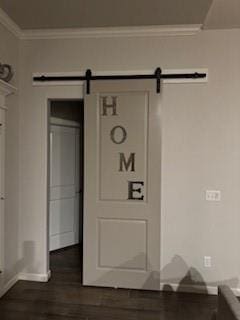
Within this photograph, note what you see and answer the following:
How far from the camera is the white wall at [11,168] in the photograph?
3.31m

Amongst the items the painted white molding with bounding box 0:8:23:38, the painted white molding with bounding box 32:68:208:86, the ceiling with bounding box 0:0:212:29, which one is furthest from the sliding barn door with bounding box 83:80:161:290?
the painted white molding with bounding box 0:8:23:38

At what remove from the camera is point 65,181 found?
494cm

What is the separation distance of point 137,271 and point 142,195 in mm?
884

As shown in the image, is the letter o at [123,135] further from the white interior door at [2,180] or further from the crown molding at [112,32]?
the white interior door at [2,180]

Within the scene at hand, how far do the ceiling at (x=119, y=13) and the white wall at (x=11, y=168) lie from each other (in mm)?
315

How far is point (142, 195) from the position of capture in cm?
338

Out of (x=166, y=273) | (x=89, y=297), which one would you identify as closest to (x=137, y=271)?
(x=166, y=273)

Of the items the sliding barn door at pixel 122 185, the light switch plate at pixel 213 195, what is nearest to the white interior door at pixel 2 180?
the sliding barn door at pixel 122 185

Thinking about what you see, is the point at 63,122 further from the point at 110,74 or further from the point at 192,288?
the point at 192,288

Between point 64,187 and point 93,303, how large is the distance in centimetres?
220

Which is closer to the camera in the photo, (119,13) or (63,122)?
(119,13)

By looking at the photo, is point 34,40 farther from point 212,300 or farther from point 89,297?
point 212,300

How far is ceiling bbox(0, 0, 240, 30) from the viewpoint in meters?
2.83

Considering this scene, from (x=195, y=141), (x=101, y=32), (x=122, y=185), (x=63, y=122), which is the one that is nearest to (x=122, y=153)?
(x=122, y=185)
